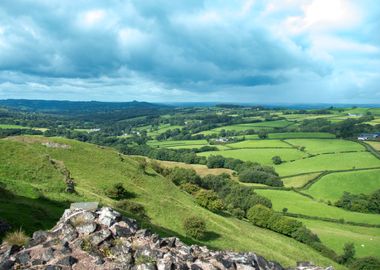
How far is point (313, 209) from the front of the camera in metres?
92.4

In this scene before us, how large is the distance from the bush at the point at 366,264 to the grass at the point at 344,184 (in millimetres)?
39592

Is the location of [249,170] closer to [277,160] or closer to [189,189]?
[277,160]

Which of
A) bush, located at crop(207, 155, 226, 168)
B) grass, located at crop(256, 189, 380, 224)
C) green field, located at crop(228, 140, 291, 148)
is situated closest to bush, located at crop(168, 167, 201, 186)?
grass, located at crop(256, 189, 380, 224)

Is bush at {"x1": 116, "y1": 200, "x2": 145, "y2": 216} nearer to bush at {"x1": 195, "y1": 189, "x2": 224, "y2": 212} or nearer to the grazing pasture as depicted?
bush at {"x1": 195, "y1": 189, "x2": 224, "y2": 212}

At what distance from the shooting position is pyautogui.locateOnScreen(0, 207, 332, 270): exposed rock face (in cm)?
1289

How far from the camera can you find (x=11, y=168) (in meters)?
47.7

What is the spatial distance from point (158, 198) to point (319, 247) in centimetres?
3239

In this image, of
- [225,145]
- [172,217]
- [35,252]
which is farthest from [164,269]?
A: [225,145]

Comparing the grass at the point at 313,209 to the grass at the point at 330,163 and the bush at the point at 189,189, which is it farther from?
the bush at the point at 189,189

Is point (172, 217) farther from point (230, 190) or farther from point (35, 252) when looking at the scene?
point (230, 190)

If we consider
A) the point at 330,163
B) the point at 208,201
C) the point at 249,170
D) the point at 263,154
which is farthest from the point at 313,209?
the point at 263,154

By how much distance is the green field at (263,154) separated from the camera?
146625 mm

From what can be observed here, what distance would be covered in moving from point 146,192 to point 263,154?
103m

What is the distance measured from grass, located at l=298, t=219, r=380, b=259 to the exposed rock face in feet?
208
